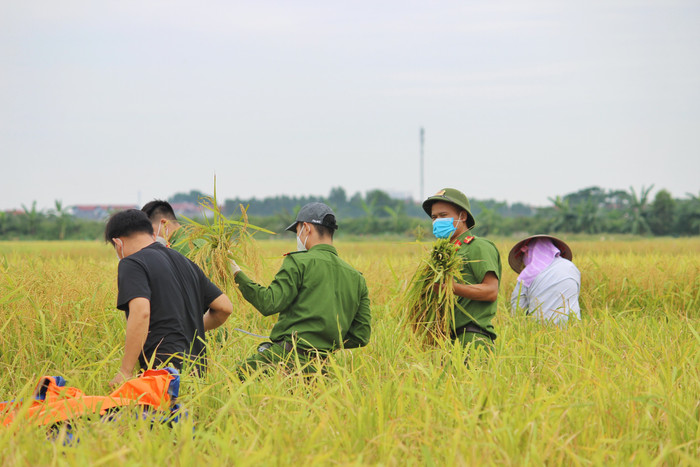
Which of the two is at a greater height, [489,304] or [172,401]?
[489,304]

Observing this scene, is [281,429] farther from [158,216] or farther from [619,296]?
[619,296]

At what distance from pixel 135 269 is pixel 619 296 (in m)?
6.06

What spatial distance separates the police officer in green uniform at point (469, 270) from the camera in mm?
3520

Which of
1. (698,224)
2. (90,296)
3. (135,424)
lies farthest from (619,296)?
(698,224)

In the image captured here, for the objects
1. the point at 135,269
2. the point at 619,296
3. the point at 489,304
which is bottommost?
the point at 619,296

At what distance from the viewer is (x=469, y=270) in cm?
362

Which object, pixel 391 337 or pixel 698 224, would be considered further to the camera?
pixel 698 224

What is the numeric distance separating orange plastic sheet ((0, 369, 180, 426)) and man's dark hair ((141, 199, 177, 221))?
7.49 ft

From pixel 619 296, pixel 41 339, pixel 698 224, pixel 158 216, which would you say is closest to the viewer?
pixel 41 339

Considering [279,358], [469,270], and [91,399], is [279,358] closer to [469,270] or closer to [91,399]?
[91,399]

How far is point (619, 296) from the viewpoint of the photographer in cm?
716

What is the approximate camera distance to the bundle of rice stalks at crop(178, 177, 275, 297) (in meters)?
3.52

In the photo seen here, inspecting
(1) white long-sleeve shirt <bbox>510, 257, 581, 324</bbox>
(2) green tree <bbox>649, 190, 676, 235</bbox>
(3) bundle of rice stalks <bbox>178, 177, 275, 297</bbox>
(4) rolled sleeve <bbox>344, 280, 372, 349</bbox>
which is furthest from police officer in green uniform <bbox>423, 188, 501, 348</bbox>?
(2) green tree <bbox>649, 190, 676, 235</bbox>

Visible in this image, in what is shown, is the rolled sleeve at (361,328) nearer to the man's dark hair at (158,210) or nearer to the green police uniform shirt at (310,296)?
the green police uniform shirt at (310,296)
